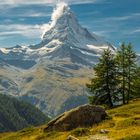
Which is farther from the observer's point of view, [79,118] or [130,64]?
[130,64]

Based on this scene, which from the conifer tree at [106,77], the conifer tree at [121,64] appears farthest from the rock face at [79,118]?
the conifer tree at [121,64]

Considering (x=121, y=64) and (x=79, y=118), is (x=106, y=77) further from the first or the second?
(x=79, y=118)

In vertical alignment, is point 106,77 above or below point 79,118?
above

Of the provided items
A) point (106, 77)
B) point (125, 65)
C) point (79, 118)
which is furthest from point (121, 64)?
point (79, 118)

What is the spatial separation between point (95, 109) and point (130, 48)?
137ft

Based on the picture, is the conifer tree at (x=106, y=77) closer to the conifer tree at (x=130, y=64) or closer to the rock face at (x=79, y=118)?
the conifer tree at (x=130, y=64)

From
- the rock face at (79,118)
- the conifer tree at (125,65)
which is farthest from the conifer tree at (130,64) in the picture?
the rock face at (79,118)

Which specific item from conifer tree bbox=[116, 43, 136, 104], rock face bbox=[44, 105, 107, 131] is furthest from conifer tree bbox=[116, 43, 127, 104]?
rock face bbox=[44, 105, 107, 131]

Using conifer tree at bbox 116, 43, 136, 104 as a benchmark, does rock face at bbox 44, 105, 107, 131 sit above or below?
below

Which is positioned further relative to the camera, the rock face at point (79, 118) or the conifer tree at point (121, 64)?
the conifer tree at point (121, 64)

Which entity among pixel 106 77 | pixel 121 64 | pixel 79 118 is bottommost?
pixel 79 118

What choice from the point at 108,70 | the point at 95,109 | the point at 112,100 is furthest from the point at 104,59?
the point at 95,109

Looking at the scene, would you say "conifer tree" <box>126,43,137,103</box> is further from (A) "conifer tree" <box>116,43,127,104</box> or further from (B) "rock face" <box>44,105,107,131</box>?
(B) "rock face" <box>44,105,107,131</box>

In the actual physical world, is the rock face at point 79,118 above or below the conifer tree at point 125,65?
below
